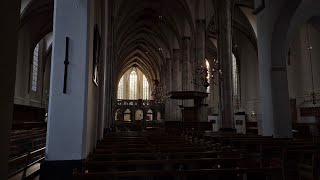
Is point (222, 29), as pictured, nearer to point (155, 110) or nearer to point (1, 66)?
point (1, 66)

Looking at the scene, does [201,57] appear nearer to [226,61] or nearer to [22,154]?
[226,61]

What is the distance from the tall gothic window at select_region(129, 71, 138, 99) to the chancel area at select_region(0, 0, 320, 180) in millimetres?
5395

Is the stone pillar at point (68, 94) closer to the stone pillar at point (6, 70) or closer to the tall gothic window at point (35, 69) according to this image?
the stone pillar at point (6, 70)

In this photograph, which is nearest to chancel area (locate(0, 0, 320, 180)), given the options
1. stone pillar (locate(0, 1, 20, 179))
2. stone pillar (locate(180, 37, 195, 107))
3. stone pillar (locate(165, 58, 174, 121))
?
stone pillar (locate(0, 1, 20, 179))

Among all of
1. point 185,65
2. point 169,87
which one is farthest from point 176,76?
point 185,65

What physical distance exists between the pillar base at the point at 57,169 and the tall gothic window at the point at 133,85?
45483 millimetres

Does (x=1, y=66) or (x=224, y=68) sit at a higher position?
(x=224, y=68)

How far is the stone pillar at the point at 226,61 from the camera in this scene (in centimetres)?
1461

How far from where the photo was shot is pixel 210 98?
29.8m

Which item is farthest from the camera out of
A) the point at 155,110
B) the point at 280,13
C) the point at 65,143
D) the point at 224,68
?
the point at 155,110

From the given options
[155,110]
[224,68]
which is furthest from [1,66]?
[155,110]

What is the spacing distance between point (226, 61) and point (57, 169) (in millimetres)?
12776

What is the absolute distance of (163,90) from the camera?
3334 cm

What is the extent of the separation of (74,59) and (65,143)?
4.02ft
